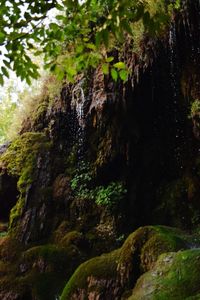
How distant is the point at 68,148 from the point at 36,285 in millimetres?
3995

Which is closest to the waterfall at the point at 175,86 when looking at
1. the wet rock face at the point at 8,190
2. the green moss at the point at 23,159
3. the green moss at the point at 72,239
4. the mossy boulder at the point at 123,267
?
the green moss at the point at 72,239

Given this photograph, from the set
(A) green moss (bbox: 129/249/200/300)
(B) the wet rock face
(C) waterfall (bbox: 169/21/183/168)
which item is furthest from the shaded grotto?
(A) green moss (bbox: 129/249/200/300)

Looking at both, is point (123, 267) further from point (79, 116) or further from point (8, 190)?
point (8, 190)

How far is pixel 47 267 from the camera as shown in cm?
821

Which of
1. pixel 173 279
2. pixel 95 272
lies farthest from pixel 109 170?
pixel 173 279

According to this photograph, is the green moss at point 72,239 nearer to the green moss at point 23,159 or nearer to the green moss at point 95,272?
the green moss at point 23,159

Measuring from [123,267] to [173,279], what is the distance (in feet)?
4.75

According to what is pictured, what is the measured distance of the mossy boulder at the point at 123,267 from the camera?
551 cm

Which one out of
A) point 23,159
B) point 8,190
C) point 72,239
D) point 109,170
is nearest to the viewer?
point 72,239

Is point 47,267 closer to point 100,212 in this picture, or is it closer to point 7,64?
point 100,212

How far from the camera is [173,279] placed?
437cm

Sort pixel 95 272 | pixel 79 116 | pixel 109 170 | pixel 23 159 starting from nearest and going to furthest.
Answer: pixel 95 272 → pixel 109 170 → pixel 79 116 → pixel 23 159

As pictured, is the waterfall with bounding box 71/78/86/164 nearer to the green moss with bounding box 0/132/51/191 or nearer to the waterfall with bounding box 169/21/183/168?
the green moss with bounding box 0/132/51/191

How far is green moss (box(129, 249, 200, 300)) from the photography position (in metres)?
4.20
